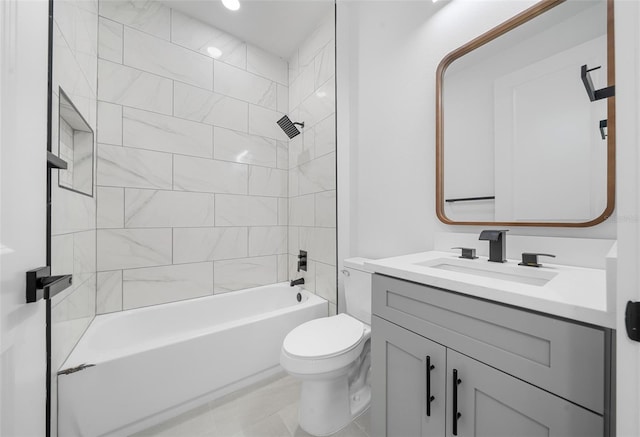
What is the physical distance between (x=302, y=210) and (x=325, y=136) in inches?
27.3

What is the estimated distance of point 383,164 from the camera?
1.68m

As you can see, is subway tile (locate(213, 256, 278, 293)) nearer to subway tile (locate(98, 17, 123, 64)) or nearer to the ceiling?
subway tile (locate(98, 17, 123, 64))

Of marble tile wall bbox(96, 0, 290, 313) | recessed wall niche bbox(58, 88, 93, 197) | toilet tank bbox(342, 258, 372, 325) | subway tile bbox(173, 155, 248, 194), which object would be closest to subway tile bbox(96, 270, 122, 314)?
marble tile wall bbox(96, 0, 290, 313)

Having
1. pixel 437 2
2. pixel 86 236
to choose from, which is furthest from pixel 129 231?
pixel 437 2

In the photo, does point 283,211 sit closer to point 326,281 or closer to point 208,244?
point 208,244

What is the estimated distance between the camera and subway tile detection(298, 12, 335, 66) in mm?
1977

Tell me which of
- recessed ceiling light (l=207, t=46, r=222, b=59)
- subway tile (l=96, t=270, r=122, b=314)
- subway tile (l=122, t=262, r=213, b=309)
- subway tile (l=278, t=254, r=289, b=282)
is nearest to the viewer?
subway tile (l=96, t=270, r=122, b=314)

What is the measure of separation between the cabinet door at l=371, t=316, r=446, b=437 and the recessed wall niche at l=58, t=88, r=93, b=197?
5.18ft

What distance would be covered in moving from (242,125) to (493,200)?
6.65 ft

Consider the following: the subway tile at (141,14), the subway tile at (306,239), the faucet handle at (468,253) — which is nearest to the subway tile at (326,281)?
the subway tile at (306,239)

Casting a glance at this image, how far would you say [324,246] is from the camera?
201cm

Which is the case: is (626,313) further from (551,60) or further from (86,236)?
(86,236)

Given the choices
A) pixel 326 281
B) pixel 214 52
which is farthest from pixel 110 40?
pixel 326 281

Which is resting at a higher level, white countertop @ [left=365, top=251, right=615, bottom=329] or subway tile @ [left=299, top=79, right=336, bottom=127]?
subway tile @ [left=299, top=79, right=336, bottom=127]
